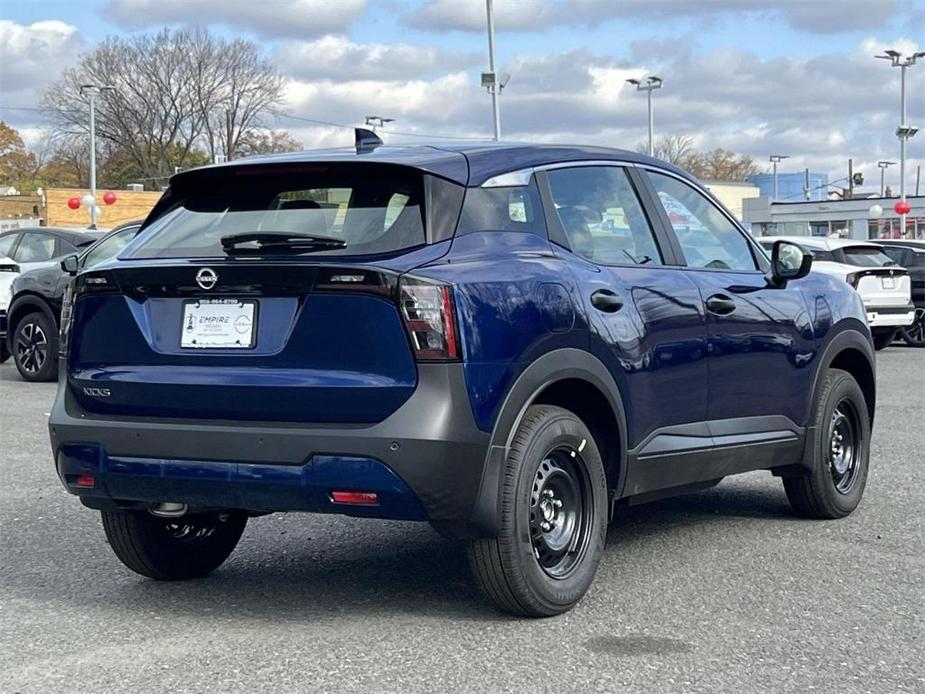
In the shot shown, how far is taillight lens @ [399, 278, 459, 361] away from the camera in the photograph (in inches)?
181

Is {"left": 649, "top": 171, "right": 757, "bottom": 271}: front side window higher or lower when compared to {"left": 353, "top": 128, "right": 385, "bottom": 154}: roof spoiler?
lower

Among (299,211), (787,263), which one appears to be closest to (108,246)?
(787,263)

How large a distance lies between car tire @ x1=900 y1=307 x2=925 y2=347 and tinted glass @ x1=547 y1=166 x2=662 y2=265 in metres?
17.0

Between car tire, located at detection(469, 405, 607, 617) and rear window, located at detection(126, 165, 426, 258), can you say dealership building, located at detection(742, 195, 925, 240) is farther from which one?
rear window, located at detection(126, 165, 426, 258)

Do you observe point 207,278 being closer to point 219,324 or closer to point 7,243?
point 219,324

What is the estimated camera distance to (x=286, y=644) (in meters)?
4.76

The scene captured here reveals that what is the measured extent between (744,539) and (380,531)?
1743 mm

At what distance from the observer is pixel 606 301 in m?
5.37

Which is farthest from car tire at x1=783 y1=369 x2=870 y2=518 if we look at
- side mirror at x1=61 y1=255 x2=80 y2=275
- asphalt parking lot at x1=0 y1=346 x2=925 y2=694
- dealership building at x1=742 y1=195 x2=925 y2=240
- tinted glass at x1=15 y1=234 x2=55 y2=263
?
dealership building at x1=742 y1=195 x2=925 y2=240

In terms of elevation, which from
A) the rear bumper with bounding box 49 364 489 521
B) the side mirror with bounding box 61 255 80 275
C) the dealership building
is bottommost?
the rear bumper with bounding box 49 364 489 521

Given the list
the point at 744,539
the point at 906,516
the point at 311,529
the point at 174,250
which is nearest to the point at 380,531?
the point at 311,529

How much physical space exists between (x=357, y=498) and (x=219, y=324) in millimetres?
794

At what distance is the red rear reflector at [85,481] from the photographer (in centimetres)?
506

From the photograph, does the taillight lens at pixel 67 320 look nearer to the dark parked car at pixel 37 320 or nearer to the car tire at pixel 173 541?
the car tire at pixel 173 541
